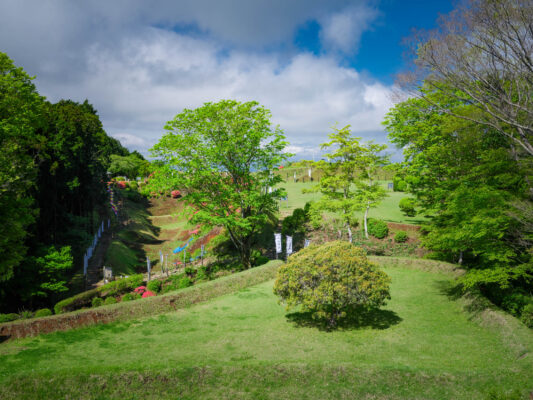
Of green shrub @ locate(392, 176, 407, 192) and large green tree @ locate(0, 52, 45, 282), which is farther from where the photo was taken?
green shrub @ locate(392, 176, 407, 192)

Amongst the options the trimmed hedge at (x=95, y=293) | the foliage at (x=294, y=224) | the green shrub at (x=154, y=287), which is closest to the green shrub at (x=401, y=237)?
the foliage at (x=294, y=224)

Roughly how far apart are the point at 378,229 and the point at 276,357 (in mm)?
21851

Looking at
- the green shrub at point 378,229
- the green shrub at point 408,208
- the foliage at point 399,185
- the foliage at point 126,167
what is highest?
the foliage at point 126,167

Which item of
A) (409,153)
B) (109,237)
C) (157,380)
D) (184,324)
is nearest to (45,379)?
(157,380)

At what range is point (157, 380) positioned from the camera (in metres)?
9.70

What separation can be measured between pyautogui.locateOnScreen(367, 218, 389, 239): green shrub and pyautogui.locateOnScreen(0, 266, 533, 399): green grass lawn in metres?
12.6

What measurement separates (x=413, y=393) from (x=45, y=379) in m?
10.8

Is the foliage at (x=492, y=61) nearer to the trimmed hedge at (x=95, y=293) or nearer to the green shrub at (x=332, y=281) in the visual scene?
the green shrub at (x=332, y=281)

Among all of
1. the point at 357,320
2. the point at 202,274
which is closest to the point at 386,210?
the point at 202,274

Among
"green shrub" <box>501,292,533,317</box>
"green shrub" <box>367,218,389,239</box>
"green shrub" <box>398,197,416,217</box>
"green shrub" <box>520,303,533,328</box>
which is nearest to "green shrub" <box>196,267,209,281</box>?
"green shrub" <box>367,218,389,239</box>

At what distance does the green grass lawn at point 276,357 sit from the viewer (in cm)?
935

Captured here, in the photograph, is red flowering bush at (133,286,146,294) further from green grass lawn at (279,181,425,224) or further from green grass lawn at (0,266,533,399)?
green grass lawn at (279,181,425,224)

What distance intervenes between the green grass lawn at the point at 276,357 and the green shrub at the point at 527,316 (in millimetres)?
1174

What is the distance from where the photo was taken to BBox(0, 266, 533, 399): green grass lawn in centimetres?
935
